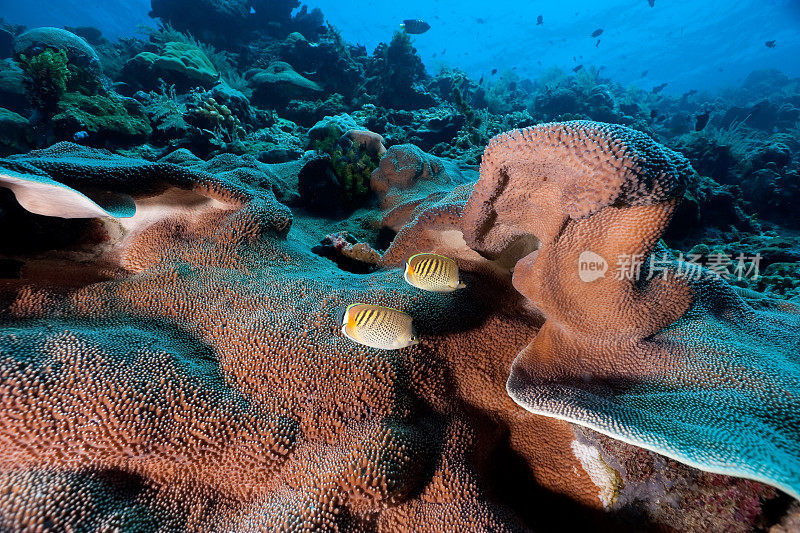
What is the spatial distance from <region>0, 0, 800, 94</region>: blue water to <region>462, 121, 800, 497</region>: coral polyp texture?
4531 centimetres

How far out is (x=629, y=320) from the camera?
1.67 meters

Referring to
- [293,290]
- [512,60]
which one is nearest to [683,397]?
[293,290]

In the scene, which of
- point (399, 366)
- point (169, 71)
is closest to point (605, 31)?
point (169, 71)

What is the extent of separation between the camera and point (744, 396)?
1321 mm

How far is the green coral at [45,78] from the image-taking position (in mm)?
6426

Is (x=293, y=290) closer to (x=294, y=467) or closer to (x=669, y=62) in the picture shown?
(x=294, y=467)

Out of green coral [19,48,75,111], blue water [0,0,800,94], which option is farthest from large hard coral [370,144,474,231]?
blue water [0,0,800,94]

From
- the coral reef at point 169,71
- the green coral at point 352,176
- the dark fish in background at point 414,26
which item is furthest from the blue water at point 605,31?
the green coral at point 352,176

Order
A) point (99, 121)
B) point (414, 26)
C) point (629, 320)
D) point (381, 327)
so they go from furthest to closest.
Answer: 1. point (414, 26)
2. point (99, 121)
3. point (629, 320)
4. point (381, 327)

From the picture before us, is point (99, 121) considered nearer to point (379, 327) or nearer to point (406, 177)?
point (406, 177)

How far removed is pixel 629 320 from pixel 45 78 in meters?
10.5

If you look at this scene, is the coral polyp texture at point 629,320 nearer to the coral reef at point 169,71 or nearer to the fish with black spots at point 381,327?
the fish with black spots at point 381,327

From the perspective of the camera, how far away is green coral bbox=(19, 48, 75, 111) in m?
6.43

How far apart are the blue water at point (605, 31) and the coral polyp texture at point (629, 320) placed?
45.3 metres
